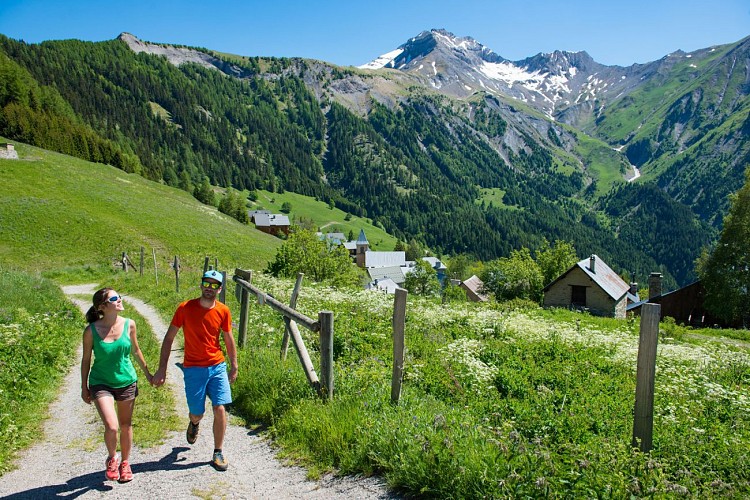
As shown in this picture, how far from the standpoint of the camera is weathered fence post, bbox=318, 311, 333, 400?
677 cm

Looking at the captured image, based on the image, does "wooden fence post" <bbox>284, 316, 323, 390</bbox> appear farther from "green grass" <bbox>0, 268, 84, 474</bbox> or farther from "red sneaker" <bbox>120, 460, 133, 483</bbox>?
"green grass" <bbox>0, 268, 84, 474</bbox>

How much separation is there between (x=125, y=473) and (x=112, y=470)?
150 mm

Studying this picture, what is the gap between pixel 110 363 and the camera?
5.32 metres

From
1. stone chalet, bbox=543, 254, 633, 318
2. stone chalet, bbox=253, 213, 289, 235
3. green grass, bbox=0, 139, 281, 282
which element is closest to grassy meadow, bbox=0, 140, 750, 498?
green grass, bbox=0, 139, 281, 282

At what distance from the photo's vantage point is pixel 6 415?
6.16 meters

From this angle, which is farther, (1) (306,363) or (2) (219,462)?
(1) (306,363)

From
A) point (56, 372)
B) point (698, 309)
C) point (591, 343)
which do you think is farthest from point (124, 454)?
point (698, 309)

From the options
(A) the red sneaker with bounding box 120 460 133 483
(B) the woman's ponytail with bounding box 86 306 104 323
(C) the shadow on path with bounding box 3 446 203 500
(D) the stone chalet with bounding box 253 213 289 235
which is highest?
(D) the stone chalet with bounding box 253 213 289 235

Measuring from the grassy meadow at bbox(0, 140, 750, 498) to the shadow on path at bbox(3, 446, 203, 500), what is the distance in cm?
91

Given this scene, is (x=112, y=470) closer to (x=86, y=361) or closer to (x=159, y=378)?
(x=159, y=378)

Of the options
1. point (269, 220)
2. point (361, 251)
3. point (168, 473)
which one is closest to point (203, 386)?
point (168, 473)

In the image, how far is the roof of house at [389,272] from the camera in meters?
126

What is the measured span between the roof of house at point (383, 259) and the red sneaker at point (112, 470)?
420 ft

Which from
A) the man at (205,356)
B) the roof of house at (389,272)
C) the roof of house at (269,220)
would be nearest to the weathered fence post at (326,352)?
the man at (205,356)
